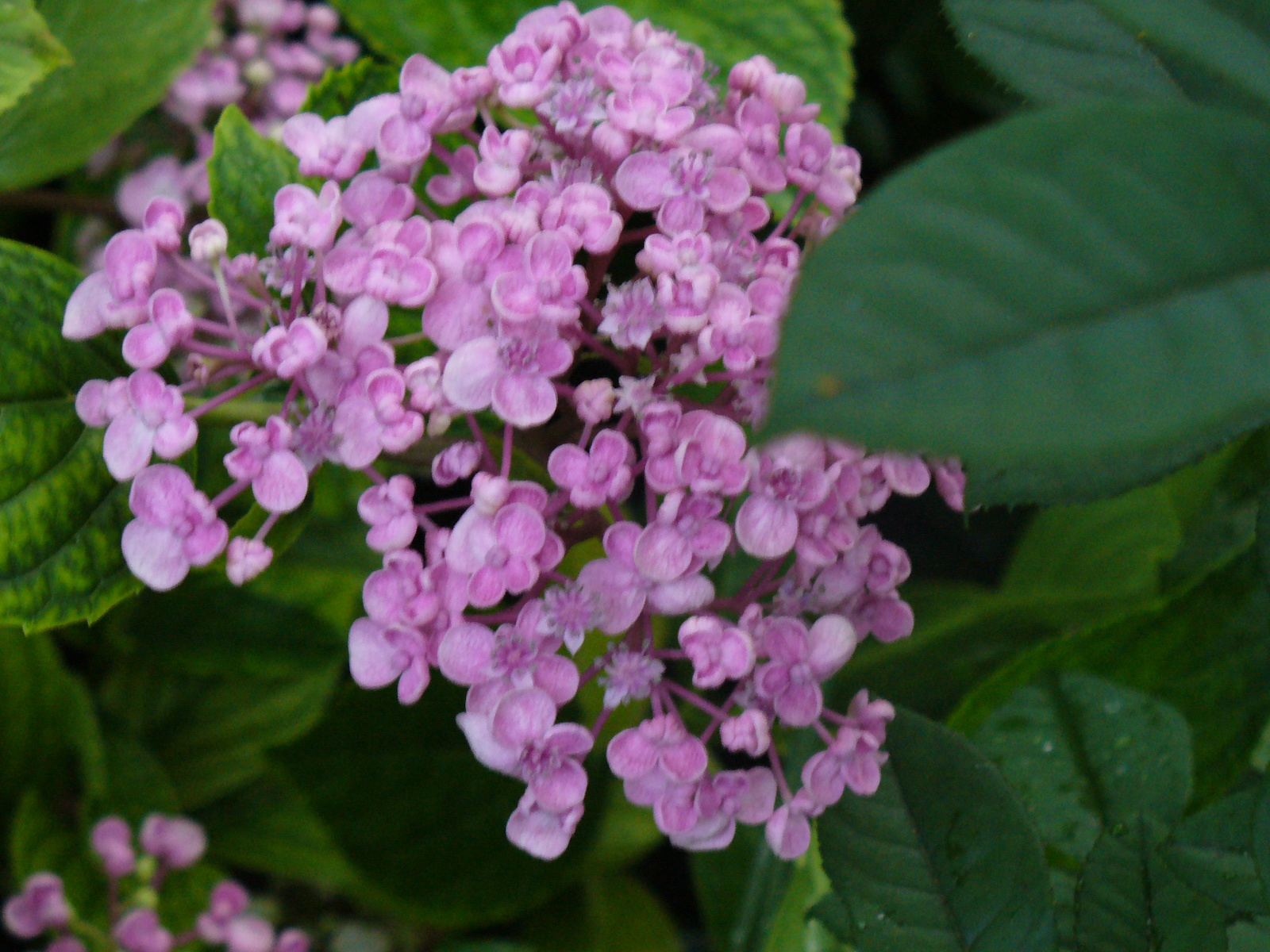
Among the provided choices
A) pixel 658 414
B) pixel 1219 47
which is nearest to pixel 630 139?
pixel 658 414

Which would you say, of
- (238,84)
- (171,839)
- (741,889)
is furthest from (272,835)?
(238,84)

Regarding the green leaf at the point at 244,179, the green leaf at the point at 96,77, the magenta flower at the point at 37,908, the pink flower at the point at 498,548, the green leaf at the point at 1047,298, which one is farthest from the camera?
the magenta flower at the point at 37,908

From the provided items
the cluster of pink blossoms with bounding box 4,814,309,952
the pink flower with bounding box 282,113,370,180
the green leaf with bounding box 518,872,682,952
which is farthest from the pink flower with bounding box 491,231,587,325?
the green leaf with bounding box 518,872,682,952

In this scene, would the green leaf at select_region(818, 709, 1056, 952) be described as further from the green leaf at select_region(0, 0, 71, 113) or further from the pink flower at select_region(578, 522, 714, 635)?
the green leaf at select_region(0, 0, 71, 113)

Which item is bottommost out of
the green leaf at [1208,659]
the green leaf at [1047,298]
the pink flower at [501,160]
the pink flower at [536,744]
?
the green leaf at [1208,659]

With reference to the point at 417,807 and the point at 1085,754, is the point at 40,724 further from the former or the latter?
the point at 1085,754

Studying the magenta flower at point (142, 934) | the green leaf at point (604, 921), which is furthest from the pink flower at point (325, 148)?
the green leaf at point (604, 921)

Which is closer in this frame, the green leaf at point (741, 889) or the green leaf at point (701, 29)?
the green leaf at point (701, 29)

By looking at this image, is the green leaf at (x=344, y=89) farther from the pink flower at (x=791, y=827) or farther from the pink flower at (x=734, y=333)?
the pink flower at (x=791, y=827)
